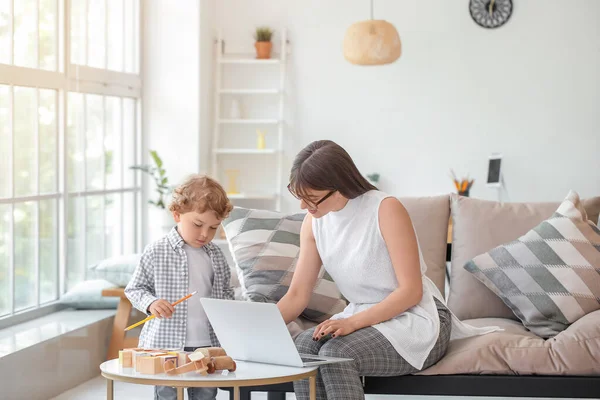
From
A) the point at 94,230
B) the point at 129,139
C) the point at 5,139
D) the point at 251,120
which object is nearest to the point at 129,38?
the point at 129,139

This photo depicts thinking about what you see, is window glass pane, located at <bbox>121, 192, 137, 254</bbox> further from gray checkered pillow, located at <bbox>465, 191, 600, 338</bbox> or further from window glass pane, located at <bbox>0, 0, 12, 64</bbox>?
gray checkered pillow, located at <bbox>465, 191, 600, 338</bbox>

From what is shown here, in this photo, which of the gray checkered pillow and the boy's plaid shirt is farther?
the gray checkered pillow

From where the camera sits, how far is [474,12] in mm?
6426

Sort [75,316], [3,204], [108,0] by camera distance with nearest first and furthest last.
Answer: [3,204]
[75,316]
[108,0]

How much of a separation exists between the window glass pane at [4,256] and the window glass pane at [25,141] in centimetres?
15

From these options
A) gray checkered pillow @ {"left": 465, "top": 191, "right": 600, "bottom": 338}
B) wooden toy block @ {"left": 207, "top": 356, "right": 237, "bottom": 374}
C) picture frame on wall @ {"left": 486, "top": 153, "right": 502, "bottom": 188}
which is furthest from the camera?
picture frame on wall @ {"left": 486, "top": 153, "right": 502, "bottom": 188}

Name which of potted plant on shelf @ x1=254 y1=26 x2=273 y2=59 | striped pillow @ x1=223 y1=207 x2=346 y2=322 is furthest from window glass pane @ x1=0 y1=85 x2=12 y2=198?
potted plant on shelf @ x1=254 y1=26 x2=273 y2=59

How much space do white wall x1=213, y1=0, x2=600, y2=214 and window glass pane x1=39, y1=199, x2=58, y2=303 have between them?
73.0 inches

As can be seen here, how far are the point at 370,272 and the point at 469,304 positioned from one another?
85 cm

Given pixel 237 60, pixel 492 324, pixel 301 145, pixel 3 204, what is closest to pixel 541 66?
pixel 301 145

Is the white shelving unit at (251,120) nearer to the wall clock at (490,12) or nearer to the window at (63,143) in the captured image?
the window at (63,143)

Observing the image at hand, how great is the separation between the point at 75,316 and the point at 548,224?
2598 millimetres

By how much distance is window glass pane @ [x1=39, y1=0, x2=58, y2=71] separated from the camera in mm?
4473

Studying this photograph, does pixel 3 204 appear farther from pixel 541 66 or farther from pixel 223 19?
pixel 541 66
